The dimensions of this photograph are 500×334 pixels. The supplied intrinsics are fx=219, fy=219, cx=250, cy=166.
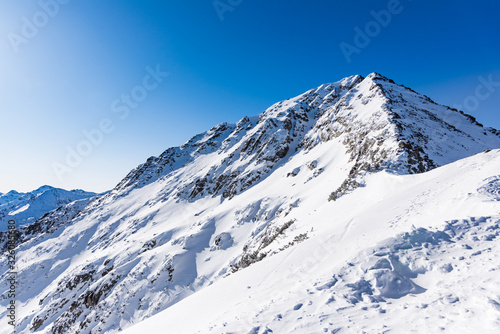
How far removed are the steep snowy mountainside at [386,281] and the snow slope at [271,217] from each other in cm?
13

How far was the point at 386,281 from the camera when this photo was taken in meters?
8.17

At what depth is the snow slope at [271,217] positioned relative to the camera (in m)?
11.4

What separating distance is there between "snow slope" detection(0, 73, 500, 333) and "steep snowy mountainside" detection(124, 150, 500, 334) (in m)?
0.13

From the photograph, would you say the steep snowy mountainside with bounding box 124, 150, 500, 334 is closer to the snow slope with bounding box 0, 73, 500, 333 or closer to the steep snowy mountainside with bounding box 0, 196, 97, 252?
the snow slope with bounding box 0, 73, 500, 333

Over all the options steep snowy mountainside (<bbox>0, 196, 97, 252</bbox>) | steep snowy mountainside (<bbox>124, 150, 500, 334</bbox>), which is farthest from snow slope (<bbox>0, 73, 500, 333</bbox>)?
steep snowy mountainside (<bbox>0, 196, 97, 252</bbox>)

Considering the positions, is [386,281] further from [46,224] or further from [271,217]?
[46,224]

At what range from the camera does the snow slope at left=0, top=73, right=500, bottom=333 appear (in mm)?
11375

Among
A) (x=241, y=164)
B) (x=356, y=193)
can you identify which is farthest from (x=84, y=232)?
(x=356, y=193)

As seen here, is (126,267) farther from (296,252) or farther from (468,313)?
(468,313)

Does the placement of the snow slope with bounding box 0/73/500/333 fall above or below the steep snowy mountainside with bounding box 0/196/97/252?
below

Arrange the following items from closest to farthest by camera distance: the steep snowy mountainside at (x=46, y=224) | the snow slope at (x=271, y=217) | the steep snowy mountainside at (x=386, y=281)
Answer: the steep snowy mountainside at (x=386, y=281)
the snow slope at (x=271, y=217)
the steep snowy mountainside at (x=46, y=224)

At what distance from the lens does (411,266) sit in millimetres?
8617

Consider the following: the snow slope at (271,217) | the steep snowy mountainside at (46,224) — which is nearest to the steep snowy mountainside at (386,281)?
the snow slope at (271,217)

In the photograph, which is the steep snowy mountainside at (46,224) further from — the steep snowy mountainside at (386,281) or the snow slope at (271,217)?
the steep snowy mountainside at (386,281)
